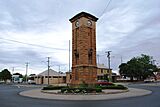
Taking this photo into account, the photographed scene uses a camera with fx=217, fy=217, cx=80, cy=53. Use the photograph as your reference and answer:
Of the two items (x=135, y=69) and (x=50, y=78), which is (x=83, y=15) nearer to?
(x=135, y=69)

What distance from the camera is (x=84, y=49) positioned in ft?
99.4

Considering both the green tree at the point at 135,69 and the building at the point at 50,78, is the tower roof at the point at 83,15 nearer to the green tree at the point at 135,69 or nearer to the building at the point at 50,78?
the green tree at the point at 135,69

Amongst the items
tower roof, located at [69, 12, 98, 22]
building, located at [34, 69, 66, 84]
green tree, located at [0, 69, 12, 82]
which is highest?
tower roof, located at [69, 12, 98, 22]

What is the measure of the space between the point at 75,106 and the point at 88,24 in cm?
1947

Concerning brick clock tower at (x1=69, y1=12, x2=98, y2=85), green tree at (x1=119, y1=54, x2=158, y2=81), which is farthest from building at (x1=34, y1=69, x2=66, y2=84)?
brick clock tower at (x1=69, y1=12, x2=98, y2=85)

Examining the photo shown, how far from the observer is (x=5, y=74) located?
405 ft

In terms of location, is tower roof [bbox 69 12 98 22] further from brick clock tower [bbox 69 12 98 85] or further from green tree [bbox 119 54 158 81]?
green tree [bbox 119 54 158 81]

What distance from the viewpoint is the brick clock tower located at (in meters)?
30.0

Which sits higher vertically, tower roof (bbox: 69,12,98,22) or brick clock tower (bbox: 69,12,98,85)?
tower roof (bbox: 69,12,98,22)

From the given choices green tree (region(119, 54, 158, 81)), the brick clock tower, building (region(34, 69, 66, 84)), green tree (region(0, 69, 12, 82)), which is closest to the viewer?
the brick clock tower

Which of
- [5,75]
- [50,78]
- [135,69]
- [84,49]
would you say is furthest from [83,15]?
[5,75]

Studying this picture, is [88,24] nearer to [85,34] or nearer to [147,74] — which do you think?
[85,34]

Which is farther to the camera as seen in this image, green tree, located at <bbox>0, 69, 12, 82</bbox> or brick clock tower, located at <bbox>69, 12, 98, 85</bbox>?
green tree, located at <bbox>0, 69, 12, 82</bbox>

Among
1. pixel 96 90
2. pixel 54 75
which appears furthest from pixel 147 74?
pixel 96 90
